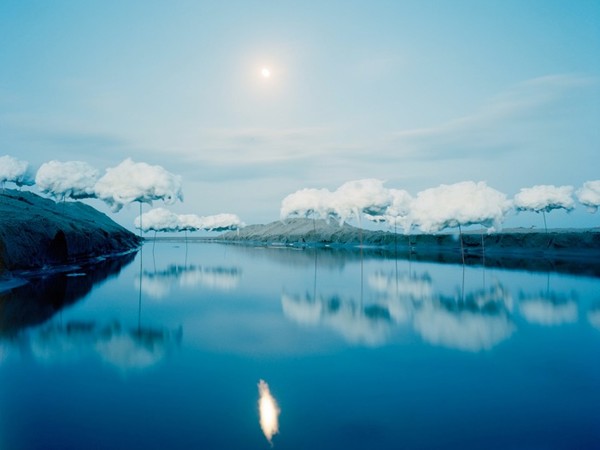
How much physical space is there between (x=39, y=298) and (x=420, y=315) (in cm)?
1884

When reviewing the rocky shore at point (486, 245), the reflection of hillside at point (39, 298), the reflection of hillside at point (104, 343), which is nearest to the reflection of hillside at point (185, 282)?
the reflection of hillside at point (39, 298)

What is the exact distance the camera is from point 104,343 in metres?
13.5

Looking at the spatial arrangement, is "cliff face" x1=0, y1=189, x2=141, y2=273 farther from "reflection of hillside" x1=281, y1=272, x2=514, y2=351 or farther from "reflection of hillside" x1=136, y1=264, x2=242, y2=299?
"reflection of hillside" x1=281, y1=272, x2=514, y2=351

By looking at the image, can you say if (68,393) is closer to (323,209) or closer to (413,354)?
(413,354)

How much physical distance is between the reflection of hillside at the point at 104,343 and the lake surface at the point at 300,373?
78mm

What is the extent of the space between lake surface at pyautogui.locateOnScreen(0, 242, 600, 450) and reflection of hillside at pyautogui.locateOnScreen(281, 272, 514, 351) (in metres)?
0.11

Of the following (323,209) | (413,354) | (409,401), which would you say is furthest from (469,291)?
(323,209)

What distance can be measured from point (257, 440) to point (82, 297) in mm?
18893

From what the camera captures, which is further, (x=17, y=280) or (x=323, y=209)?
(x=323, y=209)

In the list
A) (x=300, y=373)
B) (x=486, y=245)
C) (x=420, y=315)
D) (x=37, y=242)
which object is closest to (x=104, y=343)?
(x=300, y=373)

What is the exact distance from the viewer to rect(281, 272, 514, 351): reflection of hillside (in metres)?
14.9

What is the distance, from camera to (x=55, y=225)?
37156mm

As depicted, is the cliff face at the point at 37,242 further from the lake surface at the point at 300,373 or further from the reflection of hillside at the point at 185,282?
the reflection of hillside at the point at 185,282

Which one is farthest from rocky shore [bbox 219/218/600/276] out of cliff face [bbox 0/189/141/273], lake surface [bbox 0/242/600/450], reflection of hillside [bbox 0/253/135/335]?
cliff face [bbox 0/189/141/273]
